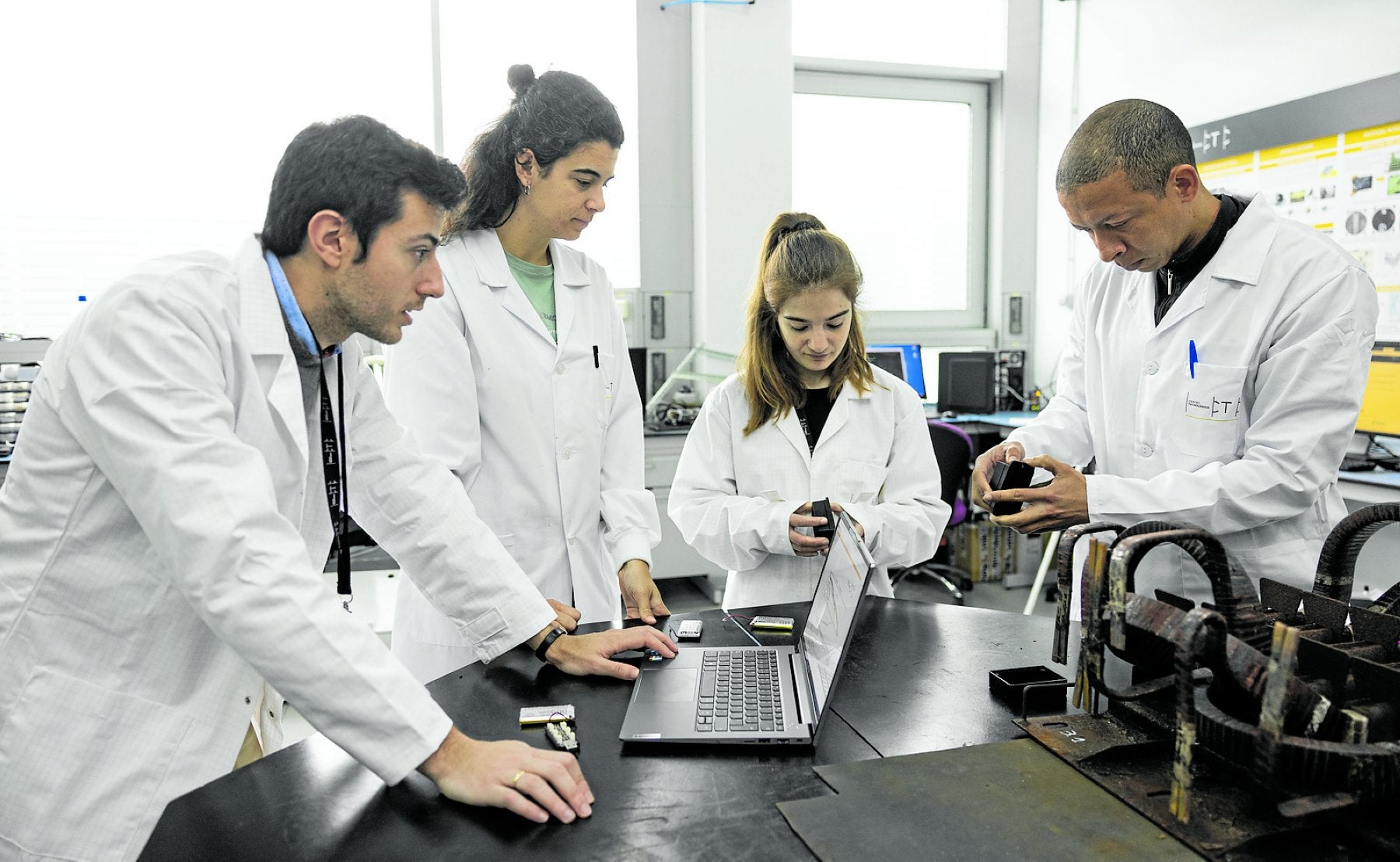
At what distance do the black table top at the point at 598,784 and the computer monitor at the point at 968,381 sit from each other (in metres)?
3.31

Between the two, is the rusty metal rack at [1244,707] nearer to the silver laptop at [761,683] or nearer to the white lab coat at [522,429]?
the silver laptop at [761,683]

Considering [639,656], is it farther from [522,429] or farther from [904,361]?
[904,361]

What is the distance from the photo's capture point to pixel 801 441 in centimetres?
184

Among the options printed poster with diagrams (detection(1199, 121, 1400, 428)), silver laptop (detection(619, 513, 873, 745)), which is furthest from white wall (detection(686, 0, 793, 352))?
silver laptop (detection(619, 513, 873, 745))

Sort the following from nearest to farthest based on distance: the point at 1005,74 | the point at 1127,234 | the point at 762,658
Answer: the point at 762,658, the point at 1127,234, the point at 1005,74

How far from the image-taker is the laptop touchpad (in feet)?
3.76

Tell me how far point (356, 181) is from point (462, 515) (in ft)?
1.57

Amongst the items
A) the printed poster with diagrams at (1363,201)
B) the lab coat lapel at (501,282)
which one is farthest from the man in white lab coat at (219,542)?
the printed poster with diagrams at (1363,201)

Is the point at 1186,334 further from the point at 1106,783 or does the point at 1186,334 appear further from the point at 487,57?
the point at 487,57

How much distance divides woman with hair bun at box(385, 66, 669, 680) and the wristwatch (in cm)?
25

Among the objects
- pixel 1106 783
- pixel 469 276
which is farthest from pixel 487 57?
pixel 1106 783

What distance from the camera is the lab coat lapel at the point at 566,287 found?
1756mm

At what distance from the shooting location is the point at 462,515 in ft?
4.40

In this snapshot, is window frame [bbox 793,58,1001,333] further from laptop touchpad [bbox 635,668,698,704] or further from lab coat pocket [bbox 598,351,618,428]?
laptop touchpad [bbox 635,668,698,704]
